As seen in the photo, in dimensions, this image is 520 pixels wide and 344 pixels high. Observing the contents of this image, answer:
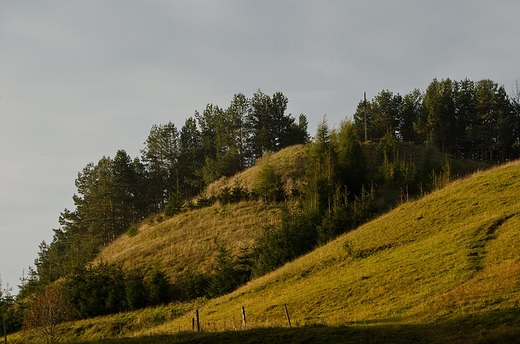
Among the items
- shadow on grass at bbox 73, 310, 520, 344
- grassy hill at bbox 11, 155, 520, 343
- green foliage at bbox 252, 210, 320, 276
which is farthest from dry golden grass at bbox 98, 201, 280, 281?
shadow on grass at bbox 73, 310, 520, 344

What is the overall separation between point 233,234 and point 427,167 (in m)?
31.1

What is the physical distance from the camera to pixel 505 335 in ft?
56.1

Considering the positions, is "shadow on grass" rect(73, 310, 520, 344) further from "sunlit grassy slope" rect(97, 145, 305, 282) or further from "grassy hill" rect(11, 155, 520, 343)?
"sunlit grassy slope" rect(97, 145, 305, 282)

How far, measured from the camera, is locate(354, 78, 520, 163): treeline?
9525 centimetres

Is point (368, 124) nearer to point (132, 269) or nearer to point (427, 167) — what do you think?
point (427, 167)

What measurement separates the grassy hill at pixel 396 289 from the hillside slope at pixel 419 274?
0.27 ft

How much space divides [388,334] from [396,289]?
10.7m

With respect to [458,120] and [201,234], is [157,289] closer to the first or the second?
[201,234]

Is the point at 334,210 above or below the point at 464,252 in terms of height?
above

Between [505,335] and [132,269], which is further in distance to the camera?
[132,269]

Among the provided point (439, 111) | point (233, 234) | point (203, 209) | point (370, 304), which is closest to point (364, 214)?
point (233, 234)

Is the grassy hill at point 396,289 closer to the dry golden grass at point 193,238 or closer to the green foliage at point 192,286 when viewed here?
the dry golden grass at point 193,238

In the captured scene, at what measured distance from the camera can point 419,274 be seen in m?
30.3

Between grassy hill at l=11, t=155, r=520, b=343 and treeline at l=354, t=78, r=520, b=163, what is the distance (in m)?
45.6
